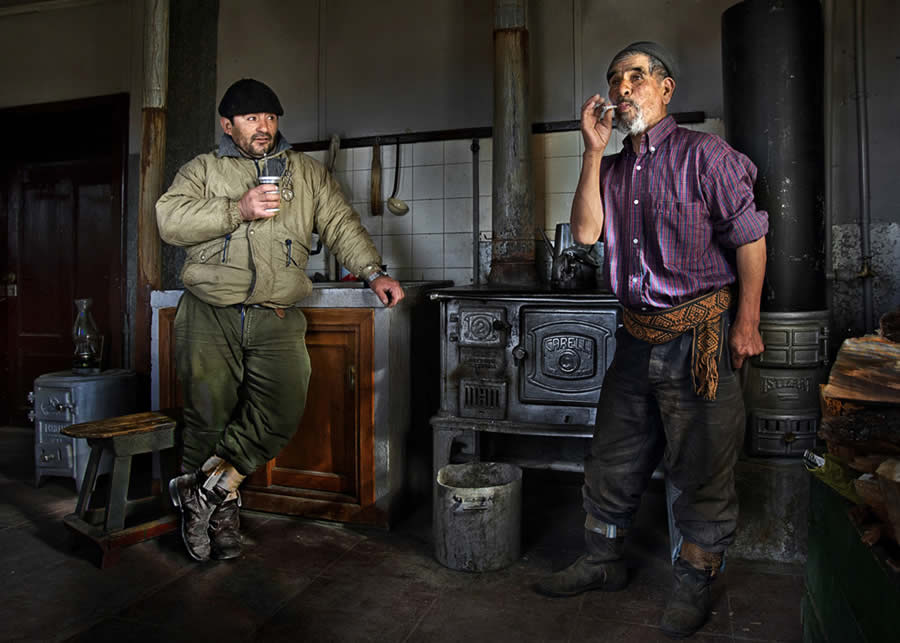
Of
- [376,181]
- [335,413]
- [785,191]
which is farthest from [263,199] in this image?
[785,191]

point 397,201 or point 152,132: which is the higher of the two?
point 152,132

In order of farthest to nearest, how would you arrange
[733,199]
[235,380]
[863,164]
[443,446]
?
1. [863,164]
2. [443,446]
3. [235,380]
4. [733,199]

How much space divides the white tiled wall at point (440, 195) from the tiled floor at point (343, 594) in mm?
1417

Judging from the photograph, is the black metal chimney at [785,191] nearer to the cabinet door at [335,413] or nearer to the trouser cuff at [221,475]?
the cabinet door at [335,413]

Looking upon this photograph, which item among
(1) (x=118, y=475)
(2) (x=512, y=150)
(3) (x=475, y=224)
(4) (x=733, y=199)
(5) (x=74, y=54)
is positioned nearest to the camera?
(4) (x=733, y=199)

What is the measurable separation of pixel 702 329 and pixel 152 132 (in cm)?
318

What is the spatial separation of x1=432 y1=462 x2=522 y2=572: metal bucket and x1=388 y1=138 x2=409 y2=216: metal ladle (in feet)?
5.41

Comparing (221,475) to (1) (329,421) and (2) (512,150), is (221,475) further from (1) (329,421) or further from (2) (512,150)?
(2) (512,150)

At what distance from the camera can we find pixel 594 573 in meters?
2.04

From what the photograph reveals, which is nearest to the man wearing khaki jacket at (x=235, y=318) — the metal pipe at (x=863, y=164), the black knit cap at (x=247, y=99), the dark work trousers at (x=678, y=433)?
the black knit cap at (x=247, y=99)

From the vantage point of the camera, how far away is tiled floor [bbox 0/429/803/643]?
1.81 m

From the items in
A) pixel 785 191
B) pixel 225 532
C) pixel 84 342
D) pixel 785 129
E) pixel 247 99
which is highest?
pixel 247 99

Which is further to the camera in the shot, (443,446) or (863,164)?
(863,164)

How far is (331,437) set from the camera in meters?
2.67
